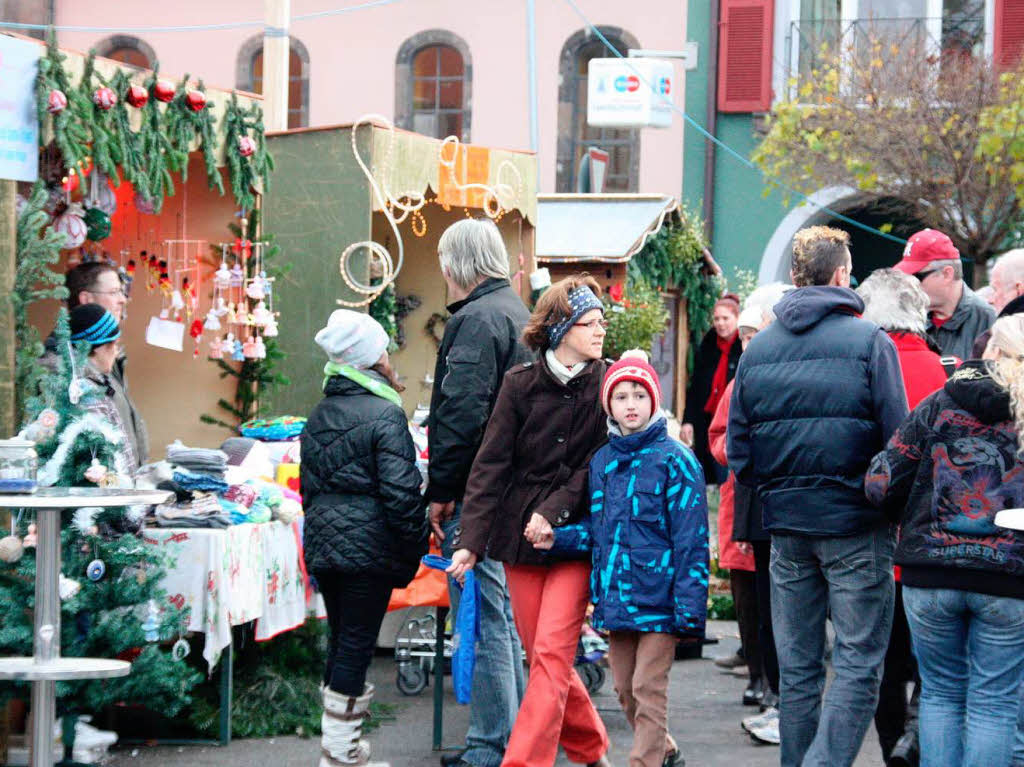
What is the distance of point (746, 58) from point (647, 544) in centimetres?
1431

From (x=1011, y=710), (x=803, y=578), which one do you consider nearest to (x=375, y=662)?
(x=803, y=578)

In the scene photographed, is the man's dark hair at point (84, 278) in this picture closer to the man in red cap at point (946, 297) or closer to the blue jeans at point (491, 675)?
the blue jeans at point (491, 675)

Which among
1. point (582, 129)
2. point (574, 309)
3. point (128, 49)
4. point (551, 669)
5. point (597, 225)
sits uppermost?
point (128, 49)

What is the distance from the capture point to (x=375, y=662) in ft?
26.3

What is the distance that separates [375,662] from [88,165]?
2939 millimetres

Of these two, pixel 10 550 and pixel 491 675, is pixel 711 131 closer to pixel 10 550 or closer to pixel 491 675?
pixel 491 675

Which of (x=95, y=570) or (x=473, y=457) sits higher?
(x=473, y=457)

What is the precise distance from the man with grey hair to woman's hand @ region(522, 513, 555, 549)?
43 centimetres

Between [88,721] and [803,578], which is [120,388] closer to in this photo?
[88,721]

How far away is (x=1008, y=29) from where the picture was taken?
17.7 metres

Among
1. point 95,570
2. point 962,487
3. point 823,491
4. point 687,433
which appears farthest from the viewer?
point 687,433

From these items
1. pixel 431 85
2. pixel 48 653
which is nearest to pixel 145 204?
pixel 48 653

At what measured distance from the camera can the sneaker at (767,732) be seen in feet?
21.0

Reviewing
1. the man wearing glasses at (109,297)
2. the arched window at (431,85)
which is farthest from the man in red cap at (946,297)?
the arched window at (431,85)
